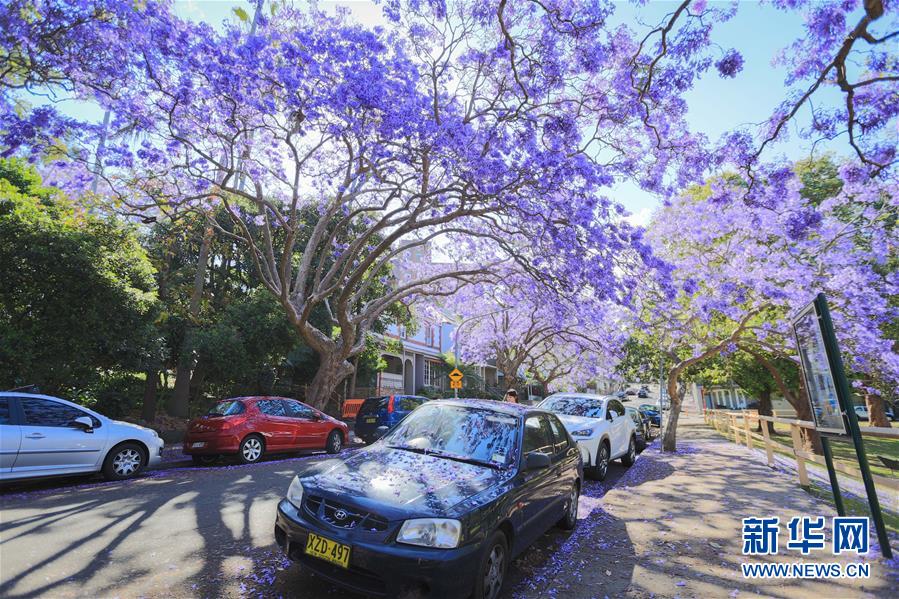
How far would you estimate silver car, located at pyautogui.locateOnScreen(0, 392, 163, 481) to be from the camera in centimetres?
700

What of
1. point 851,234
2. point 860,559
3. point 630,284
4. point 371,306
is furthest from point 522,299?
point 860,559

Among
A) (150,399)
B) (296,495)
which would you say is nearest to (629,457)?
(296,495)

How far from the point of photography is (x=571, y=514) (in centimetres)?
602

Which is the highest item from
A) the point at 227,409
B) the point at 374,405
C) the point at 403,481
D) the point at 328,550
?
the point at 374,405

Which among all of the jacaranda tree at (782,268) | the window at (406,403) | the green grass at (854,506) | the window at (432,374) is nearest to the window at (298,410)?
the window at (406,403)

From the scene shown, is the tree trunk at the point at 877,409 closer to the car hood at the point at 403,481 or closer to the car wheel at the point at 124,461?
the car hood at the point at 403,481

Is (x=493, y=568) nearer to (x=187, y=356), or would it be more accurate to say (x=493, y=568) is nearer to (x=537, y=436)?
(x=537, y=436)

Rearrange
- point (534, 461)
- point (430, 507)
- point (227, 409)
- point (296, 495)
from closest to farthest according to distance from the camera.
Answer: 1. point (430, 507)
2. point (296, 495)
3. point (534, 461)
4. point (227, 409)

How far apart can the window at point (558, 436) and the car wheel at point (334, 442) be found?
817cm

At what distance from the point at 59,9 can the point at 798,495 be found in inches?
613

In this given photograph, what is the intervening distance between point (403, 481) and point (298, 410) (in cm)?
899

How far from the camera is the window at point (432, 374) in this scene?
36294mm

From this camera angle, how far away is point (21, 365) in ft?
34.2

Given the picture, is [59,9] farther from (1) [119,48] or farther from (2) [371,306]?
(2) [371,306]
